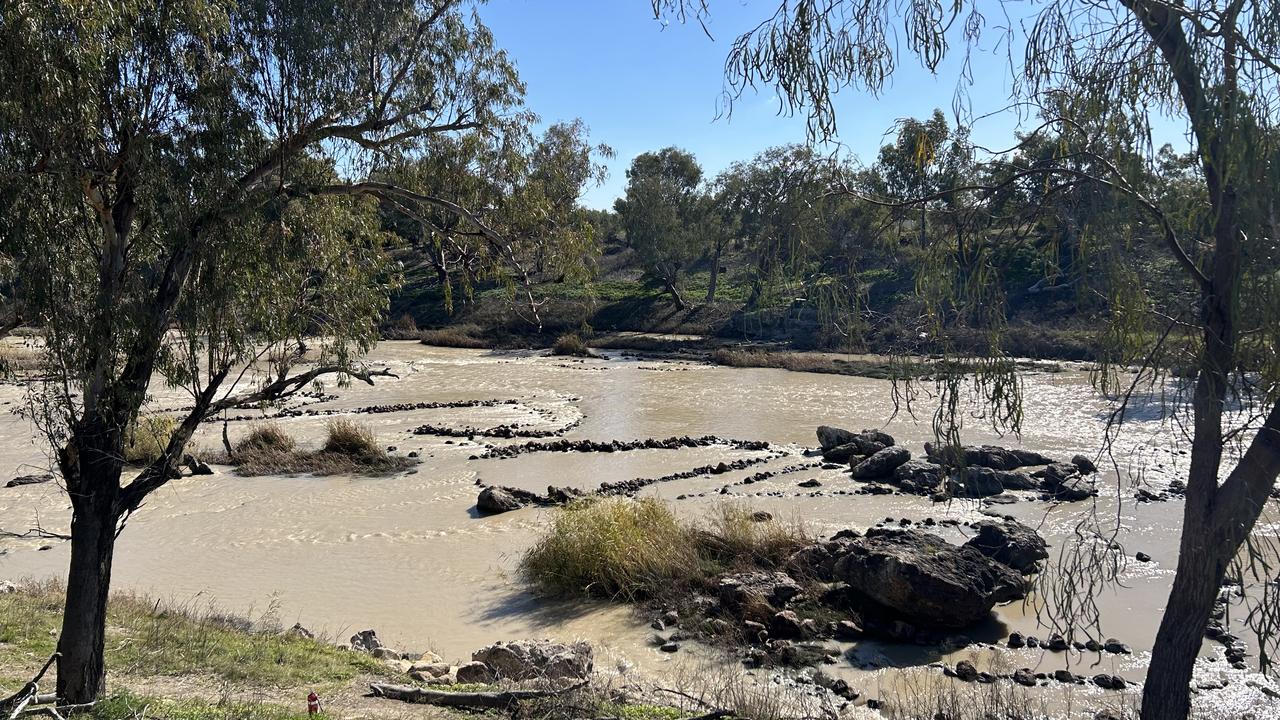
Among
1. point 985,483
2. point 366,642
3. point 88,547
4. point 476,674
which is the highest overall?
point 88,547

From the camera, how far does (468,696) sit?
240 inches

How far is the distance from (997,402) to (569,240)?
4.86 m

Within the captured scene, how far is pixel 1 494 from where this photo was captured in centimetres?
1502

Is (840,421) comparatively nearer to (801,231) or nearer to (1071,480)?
(1071,480)

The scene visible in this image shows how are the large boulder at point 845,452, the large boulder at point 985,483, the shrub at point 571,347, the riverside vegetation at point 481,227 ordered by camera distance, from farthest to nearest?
1. the shrub at point 571,347
2. the large boulder at point 845,452
3. the large boulder at point 985,483
4. the riverside vegetation at point 481,227

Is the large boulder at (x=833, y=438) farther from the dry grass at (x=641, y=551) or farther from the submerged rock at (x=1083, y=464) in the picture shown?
the dry grass at (x=641, y=551)

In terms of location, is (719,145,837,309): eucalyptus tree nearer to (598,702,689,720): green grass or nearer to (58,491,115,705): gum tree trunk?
(598,702,689,720): green grass

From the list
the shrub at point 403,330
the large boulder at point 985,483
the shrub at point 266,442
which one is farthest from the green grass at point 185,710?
the shrub at point 403,330

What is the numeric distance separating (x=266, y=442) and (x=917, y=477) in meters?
12.2

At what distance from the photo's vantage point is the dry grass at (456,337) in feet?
143

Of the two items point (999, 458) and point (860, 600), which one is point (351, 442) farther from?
point (999, 458)

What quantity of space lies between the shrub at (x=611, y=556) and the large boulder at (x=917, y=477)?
217 inches

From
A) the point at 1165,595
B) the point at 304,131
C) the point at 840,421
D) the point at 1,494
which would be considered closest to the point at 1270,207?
the point at 304,131

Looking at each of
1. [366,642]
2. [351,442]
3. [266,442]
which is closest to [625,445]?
[351,442]
